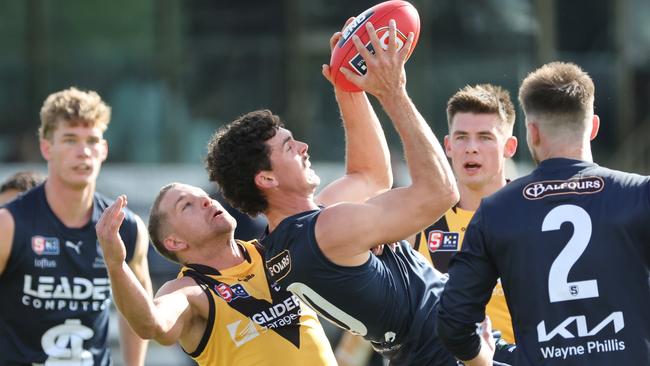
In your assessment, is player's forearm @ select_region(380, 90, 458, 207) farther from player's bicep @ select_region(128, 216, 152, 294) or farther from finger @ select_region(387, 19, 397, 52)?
player's bicep @ select_region(128, 216, 152, 294)

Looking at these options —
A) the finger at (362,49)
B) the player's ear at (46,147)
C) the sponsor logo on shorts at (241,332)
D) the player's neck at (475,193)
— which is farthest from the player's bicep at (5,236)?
the finger at (362,49)

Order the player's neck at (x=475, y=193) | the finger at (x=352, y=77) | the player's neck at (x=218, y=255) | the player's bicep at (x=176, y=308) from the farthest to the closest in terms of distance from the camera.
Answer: the player's neck at (x=475, y=193) < the player's neck at (x=218, y=255) < the player's bicep at (x=176, y=308) < the finger at (x=352, y=77)

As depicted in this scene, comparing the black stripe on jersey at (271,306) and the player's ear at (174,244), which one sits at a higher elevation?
the player's ear at (174,244)

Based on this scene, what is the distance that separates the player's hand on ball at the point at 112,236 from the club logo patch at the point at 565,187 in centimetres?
177

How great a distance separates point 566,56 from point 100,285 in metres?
10.1

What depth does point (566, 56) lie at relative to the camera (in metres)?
16.2

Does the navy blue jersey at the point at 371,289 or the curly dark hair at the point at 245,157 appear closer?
the navy blue jersey at the point at 371,289

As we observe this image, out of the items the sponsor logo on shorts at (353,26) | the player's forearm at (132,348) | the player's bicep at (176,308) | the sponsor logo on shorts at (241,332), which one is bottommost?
the player's forearm at (132,348)

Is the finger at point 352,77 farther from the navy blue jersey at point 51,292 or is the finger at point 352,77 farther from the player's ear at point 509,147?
the navy blue jersey at point 51,292

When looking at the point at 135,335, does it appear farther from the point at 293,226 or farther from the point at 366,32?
the point at 366,32

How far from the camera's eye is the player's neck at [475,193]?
7.07 metres

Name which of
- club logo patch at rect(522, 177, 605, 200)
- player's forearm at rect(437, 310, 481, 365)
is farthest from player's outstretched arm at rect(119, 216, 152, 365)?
club logo patch at rect(522, 177, 605, 200)

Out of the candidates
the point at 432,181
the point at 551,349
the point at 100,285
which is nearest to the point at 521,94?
the point at 432,181

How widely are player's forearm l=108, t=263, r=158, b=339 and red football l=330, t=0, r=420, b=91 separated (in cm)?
136
